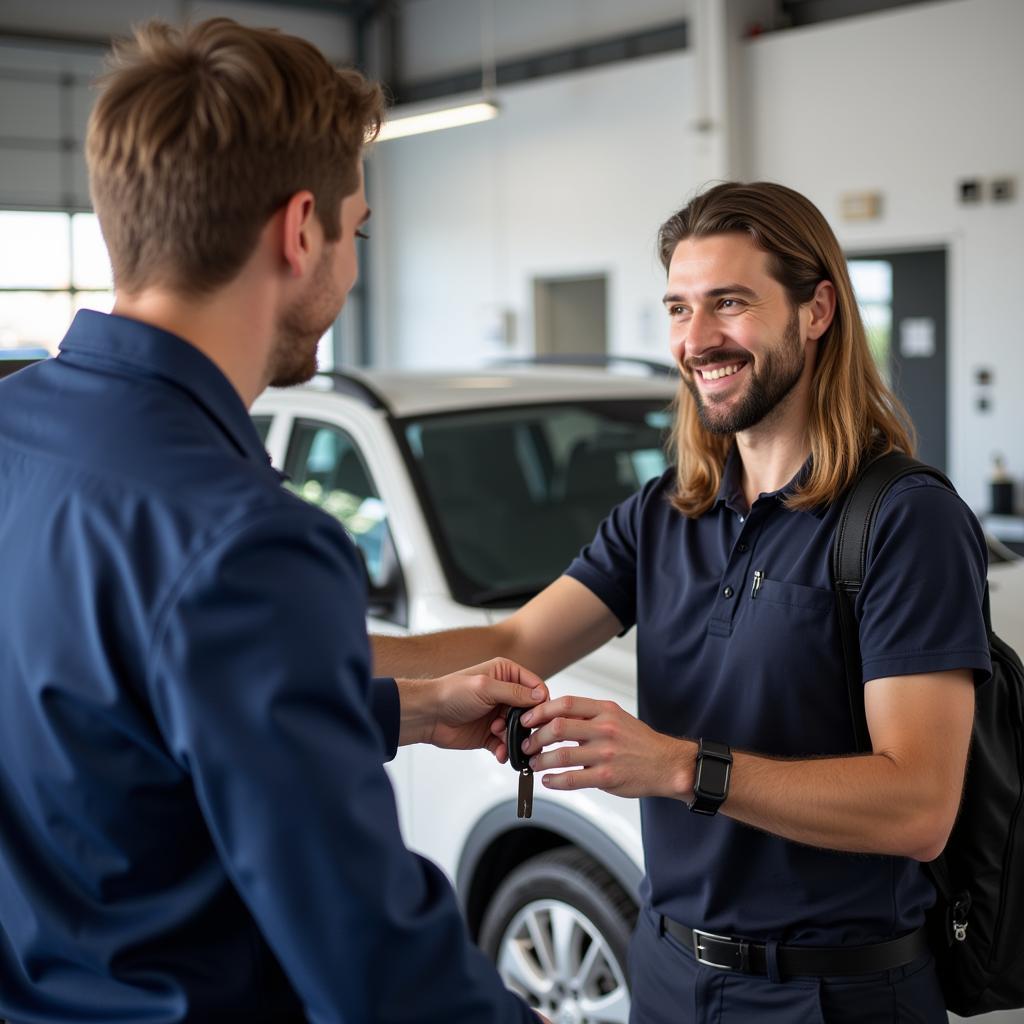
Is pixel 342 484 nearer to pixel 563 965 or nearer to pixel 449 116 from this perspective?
pixel 563 965

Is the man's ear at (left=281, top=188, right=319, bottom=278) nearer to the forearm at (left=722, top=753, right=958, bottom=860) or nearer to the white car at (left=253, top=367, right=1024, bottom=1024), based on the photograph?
the forearm at (left=722, top=753, right=958, bottom=860)

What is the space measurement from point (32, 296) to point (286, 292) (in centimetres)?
1306

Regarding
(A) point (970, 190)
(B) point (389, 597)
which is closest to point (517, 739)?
(B) point (389, 597)

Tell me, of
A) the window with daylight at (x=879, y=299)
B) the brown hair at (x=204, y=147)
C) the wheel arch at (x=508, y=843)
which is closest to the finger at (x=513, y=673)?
the brown hair at (x=204, y=147)

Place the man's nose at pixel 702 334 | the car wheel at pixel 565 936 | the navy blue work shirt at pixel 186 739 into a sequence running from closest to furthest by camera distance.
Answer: the navy blue work shirt at pixel 186 739 < the man's nose at pixel 702 334 < the car wheel at pixel 565 936

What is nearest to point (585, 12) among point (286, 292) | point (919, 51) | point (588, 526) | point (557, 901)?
point (919, 51)

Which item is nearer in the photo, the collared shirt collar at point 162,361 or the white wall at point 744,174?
the collared shirt collar at point 162,361

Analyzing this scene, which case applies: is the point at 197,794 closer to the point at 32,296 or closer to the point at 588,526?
the point at 588,526

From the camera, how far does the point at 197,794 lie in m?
1.08

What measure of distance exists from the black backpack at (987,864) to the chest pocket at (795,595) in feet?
0.22

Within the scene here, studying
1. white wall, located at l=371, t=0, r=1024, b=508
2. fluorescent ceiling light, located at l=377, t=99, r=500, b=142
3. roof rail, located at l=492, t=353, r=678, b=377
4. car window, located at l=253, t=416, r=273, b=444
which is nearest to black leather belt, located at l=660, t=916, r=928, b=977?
car window, located at l=253, t=416, r=273, b=444

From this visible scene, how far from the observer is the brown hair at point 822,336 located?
1818 mm

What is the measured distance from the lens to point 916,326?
10.5 m

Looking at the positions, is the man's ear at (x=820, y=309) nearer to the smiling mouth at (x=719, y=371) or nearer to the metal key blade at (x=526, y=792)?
the smiling mouth at (x=719, y=371)
